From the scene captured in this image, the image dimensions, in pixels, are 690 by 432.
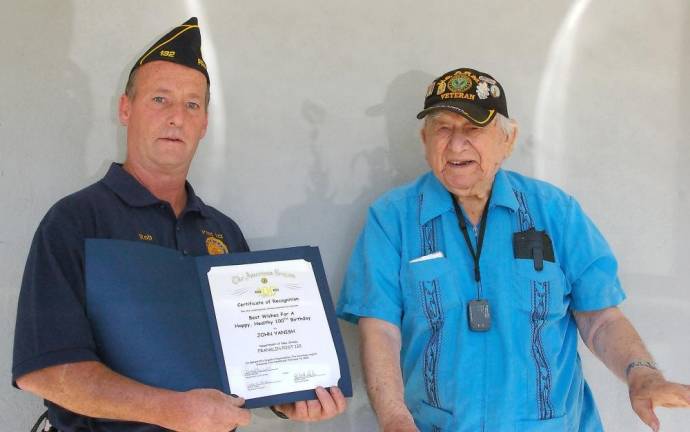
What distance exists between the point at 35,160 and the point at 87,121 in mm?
206

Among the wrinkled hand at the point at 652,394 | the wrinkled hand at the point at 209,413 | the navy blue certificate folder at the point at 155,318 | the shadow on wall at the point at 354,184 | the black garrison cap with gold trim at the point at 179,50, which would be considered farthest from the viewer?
the shadow on wall at the point at 354,184

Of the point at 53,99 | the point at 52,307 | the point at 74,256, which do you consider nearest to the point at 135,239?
the point at 74,256

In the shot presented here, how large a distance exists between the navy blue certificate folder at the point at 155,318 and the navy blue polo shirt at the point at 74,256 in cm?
4

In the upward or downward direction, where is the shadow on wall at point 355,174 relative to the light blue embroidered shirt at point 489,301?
upward

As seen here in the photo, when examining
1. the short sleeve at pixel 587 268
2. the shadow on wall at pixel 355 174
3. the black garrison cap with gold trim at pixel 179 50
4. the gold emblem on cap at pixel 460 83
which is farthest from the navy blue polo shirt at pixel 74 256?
the short sleeve at pixel 587 268

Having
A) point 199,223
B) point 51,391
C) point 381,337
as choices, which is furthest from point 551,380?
point 51,391

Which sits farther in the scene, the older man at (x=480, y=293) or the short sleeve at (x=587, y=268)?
the short sleeve at (x=587, y=268)

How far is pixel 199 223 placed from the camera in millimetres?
2062

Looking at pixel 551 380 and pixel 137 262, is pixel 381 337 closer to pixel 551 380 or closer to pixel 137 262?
pixel 551 380

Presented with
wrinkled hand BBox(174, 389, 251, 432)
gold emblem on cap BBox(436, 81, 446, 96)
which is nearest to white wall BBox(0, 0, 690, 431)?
gold emblem on cap BBox(436, 81, 446, 96)

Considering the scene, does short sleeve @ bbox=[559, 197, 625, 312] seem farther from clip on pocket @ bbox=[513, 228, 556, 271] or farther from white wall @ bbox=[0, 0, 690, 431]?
white wall @ bbox=[0, 0, 690, 431]

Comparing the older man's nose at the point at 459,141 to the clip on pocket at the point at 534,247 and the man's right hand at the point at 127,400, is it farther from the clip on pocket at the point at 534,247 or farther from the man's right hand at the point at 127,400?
the man's right hand at the point at 127,400

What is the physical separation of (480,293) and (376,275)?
32cm

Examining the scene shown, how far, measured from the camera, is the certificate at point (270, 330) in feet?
5.64
